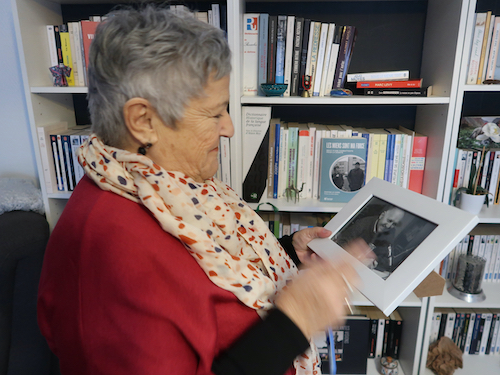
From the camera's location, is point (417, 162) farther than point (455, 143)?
Yes

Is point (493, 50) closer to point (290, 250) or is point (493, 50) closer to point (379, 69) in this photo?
point (379, 69)

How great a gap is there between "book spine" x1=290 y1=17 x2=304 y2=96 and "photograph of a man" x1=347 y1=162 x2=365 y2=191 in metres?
0.40

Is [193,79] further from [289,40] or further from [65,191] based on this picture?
[65,191]

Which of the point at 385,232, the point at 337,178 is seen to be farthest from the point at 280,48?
the point at 385,232

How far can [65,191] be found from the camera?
1516mm

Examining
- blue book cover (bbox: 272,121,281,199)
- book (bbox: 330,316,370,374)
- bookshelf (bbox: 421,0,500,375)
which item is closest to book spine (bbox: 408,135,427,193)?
bookshelf (bbox: 421,0,500,375)

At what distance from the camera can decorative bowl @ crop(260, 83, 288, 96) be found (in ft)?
4.38

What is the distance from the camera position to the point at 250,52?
140 centimetres

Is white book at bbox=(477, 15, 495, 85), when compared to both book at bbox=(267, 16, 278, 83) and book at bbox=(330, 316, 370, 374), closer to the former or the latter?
book at bbox=(267, 16, 278, 83)

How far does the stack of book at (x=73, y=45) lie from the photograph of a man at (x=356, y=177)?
88 centimetres

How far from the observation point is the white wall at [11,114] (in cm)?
162

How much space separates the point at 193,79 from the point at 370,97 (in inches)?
34.7

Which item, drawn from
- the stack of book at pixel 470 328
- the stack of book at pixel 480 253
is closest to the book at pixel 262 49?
the stack of book at pixel 480 253

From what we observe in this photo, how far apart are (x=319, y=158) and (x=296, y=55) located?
44 cm
